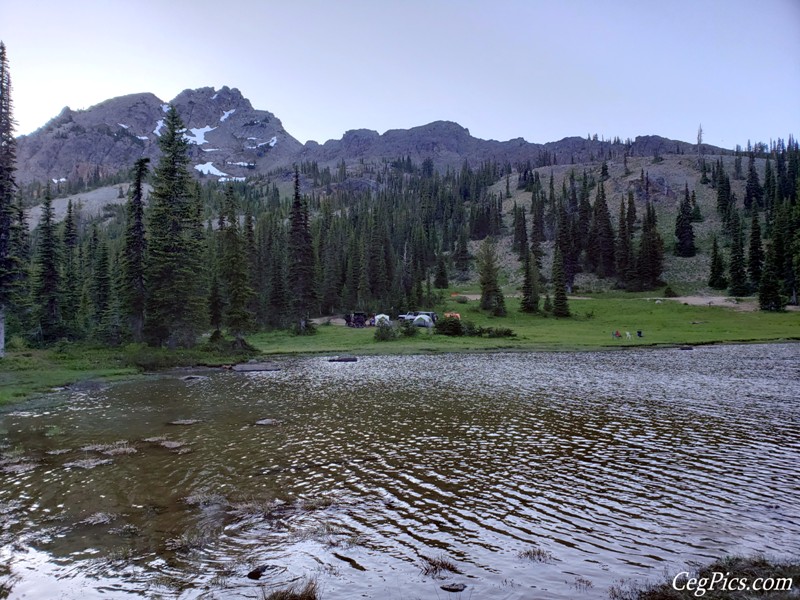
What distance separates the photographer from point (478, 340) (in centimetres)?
6384

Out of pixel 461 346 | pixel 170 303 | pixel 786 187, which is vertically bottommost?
pixel 461 346

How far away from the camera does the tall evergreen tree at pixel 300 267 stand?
7281 centimetres

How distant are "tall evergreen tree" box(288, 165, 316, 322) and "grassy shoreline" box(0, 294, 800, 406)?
4397 mm

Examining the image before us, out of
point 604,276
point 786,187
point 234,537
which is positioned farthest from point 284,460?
point 786,187

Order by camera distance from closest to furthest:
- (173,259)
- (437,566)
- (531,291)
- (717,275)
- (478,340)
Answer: (437,566)
(173,259)
(478,340)
(531,291)
(717,275)

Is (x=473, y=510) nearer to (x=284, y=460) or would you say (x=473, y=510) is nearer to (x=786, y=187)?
(x=284, y=460)

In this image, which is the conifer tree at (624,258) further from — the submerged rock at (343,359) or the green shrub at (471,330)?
the submerged rock at (343,359)

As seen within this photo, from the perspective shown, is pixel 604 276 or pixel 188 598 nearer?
pixel 188 598

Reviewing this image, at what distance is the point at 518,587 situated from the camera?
8477 millimetres

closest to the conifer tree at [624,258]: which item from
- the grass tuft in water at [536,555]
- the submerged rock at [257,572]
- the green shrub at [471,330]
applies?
the green shrub at [471,330]

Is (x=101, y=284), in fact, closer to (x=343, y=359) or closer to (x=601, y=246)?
(x=343, y=359)

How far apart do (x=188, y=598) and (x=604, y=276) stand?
129m

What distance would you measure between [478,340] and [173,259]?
37.4 meters

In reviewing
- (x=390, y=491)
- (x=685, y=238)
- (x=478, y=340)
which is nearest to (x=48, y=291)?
(x=478, y=340)
